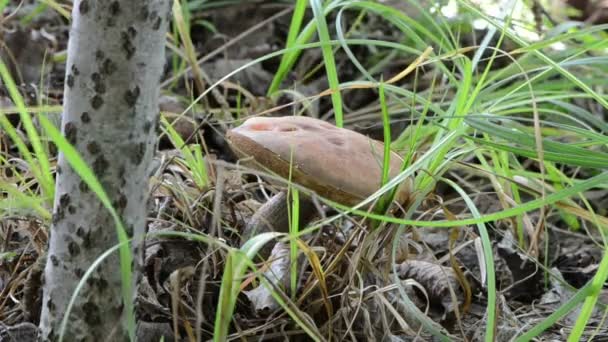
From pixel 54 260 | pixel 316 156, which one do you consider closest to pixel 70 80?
pixel 54 260

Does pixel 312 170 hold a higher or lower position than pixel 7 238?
higher

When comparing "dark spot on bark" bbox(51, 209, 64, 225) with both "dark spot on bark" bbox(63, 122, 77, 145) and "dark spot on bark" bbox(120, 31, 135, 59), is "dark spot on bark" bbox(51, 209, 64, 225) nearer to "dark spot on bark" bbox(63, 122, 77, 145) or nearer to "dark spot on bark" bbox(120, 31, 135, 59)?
"dark spot on bark" bbox(63, 122, 77, 145)

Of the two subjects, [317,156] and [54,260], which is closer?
[54,260]

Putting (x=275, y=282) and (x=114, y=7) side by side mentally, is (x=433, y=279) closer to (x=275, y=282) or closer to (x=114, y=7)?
(x=275, y=282)

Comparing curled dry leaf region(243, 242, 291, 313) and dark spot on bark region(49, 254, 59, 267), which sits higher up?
dark spot on bark region(49, 254, 59, 267)

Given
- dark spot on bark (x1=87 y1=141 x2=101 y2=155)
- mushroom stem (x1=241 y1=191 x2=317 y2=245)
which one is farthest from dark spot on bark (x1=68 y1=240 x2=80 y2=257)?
mushroom stem (x1=241 y1=191 x2=317 y2=245)

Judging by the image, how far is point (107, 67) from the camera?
83 cm

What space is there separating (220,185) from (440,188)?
1.31 metres

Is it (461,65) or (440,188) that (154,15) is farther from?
(440,188)

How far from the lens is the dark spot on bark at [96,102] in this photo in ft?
2.74

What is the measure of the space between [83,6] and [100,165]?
7.0 inches

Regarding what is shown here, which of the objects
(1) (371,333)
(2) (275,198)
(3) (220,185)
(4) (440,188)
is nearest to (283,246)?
(2) (275,198)

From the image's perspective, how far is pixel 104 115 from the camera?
33.3 inches

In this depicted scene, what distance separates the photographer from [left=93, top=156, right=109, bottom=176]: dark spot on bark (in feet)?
2.83
